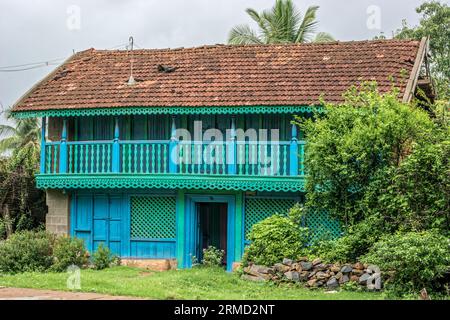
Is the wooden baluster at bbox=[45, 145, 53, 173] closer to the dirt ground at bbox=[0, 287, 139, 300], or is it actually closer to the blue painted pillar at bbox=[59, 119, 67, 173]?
the blue painted pillar at bbox=[59, 119, 67, 173]

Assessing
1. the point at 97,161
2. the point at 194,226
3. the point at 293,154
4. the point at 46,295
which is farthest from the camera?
the point at 194,226

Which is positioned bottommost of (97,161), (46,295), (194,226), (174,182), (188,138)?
(46,295)

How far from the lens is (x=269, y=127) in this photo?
813 inches

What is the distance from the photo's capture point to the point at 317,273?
15984 mm

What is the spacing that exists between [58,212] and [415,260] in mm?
10684

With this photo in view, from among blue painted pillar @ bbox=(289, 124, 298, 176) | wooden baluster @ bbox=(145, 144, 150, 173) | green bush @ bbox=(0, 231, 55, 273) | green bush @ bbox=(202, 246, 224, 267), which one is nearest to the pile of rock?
green bush @ bbox=(202, 246, 224, 267)

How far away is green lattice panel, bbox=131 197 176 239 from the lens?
20.7 metres

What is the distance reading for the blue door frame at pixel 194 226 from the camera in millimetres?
20234

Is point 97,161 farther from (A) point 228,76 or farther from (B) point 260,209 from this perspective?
(B) point 260,209

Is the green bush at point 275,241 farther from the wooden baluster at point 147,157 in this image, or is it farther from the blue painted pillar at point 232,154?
the wooden baluster at point 147,157

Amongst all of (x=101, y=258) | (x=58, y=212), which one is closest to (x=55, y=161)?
(x=58, y=212)

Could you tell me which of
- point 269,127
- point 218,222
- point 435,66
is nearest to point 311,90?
point 269,127

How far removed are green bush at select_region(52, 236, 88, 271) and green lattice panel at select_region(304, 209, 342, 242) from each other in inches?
206
